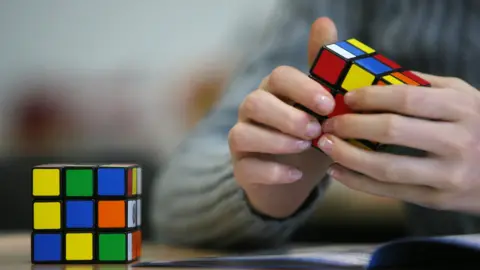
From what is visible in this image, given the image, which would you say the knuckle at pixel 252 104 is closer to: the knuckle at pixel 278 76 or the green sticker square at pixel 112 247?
the knuckle at pixel 278 76

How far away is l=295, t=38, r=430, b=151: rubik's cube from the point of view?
21.6 inches

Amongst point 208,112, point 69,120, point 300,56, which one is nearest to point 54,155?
point 69,120

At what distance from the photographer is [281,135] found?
62cm

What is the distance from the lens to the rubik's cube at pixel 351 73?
55 cm

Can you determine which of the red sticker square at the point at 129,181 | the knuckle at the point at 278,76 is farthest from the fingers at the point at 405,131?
the red sticker square at the point at 129,181

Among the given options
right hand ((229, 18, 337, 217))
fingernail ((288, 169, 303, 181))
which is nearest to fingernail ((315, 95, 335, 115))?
right hand ((229, 18, 337, 217))

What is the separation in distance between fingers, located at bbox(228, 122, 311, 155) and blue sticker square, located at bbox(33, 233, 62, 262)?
0.71 feet

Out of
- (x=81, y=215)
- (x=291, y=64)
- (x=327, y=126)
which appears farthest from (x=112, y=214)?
(x=291, y=64)

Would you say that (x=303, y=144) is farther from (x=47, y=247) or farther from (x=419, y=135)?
(x=47, y=247)

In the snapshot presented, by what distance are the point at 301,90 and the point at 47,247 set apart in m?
0.31

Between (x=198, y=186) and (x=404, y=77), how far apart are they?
0.42 meters

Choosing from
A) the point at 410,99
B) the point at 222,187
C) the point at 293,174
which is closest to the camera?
the point at 410,99

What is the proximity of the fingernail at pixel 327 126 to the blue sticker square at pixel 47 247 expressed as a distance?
0.97ft

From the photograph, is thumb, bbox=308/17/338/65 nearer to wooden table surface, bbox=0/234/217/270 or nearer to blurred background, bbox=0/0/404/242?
wooden table surface, bbox=0/234/217/270
